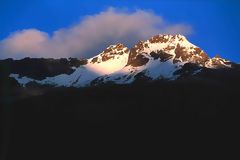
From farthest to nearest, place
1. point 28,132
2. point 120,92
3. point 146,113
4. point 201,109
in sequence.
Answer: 1. point 120,92
2. point 201,109
3. point 146,113
4. point 28,132

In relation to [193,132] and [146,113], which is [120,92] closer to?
[146,113]

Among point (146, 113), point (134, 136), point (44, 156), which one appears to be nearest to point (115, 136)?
point (134, 136)

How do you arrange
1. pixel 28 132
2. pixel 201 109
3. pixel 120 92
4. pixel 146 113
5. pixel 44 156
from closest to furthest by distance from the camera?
pixel 44 156, pixel 28 132, pixel 146 113, pixel 201 109, pixel 120 92

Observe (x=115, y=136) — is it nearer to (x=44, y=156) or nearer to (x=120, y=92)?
(x=44, y=156)

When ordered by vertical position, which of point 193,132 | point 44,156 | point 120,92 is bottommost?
point 44,156

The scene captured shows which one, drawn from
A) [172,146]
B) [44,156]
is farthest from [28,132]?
[172,146]

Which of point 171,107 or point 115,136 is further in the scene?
point 171,107

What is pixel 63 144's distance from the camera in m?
85.2

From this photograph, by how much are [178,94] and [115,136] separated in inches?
3491

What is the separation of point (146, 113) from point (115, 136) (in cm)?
3810

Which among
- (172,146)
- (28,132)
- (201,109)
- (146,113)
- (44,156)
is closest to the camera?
(44,156)

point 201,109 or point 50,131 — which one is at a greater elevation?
point 201,109

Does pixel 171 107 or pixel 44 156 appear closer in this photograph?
pixel 44 156

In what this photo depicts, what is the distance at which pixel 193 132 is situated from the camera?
9912 centimetres
